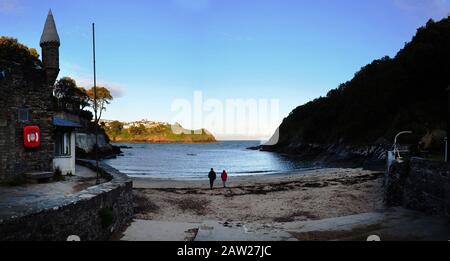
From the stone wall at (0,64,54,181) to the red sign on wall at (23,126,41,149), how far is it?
0.16m

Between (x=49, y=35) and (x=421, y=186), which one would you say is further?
(x=49, y=35)

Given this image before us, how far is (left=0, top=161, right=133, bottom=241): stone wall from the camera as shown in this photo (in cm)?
662

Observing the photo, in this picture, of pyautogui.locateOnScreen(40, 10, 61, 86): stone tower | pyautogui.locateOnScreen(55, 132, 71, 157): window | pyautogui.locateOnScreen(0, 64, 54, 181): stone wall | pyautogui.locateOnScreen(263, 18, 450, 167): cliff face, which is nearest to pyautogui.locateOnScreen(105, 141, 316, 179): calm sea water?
pyautogui.locateOnScreen(263, 18, 450, 167): cliff face

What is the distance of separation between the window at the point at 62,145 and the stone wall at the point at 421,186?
51.7 feet

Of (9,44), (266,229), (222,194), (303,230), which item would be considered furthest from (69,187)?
(9,44)

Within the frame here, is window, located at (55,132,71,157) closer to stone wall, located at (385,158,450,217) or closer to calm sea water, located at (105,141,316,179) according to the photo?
stone wall, located at (385,158,450,217)

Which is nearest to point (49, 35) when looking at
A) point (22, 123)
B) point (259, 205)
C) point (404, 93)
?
point (22, 123)

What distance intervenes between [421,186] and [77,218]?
12340 millimetres

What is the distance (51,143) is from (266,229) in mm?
9574

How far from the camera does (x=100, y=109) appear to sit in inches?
2795

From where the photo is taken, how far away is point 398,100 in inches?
2188

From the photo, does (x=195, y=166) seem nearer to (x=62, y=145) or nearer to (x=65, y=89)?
(x=65, y=89)

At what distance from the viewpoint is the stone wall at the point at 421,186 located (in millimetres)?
11977

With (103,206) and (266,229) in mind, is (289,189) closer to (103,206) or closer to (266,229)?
(266,229)
